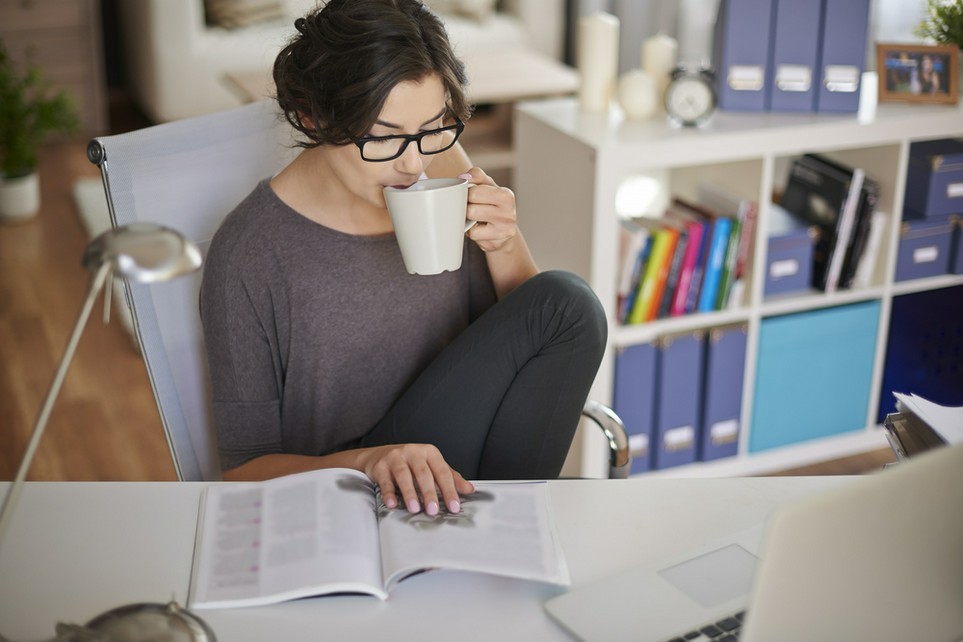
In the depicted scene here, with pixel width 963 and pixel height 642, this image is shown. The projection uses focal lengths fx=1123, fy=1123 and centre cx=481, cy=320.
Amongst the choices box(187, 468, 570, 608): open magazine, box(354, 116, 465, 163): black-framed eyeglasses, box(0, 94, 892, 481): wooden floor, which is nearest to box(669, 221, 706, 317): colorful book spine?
box(0, 94, 892, 481): wooden floor

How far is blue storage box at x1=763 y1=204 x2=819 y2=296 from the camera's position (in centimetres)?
240

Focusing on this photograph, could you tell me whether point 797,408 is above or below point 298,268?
below

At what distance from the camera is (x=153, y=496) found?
1168 mm

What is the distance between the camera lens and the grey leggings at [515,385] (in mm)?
1414

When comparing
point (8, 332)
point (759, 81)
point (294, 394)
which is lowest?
point (8, 332)

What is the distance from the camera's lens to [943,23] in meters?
2.27

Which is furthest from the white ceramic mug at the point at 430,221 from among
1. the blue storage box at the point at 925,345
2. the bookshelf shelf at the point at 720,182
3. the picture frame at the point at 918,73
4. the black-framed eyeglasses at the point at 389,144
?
the blue storage box at the point at 925,345

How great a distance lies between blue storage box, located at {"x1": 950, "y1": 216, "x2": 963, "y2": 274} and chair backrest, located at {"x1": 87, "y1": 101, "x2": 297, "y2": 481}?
1.64 m

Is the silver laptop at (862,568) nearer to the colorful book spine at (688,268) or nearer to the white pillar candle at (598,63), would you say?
the colorful book spine at (688,268)

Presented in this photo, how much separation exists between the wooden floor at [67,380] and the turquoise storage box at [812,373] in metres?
0.11

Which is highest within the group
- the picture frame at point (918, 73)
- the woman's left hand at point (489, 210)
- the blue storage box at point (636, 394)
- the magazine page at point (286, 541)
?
the picture frame at point (918, 73)

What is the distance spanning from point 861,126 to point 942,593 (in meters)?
1.60

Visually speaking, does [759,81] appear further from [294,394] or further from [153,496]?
[153,496]

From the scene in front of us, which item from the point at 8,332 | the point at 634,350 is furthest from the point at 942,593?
the point at 8,332
